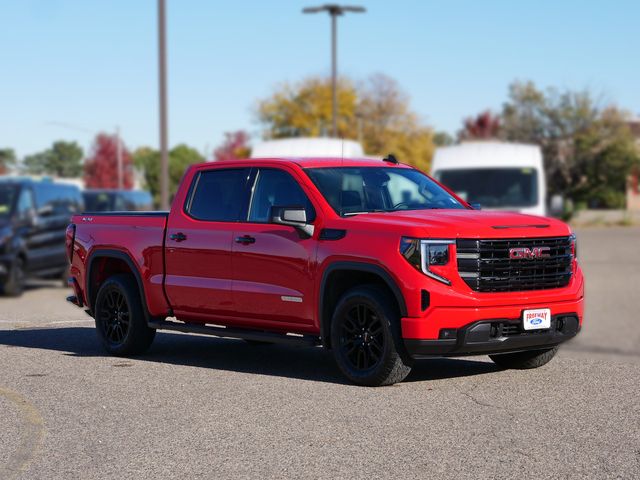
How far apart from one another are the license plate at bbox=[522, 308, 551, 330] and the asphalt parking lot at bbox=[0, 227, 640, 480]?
0.46 metres

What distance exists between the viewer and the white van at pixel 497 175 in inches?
1006

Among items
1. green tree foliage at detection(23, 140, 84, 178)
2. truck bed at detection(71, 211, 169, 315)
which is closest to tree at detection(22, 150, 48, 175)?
green tree foliage at detection(23, 140, 84, 178)

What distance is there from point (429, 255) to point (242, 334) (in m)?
2.09

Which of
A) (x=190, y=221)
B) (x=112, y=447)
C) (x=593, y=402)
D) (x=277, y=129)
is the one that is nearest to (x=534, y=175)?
(x=190, y=221)

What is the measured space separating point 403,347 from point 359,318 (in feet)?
1.51

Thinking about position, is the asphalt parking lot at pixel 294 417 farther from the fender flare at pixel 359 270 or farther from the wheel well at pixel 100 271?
the wheel well at pixel 100 271

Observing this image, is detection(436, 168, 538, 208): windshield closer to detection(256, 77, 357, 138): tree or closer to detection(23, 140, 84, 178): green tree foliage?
detection(256, 77, 357, 138): tree

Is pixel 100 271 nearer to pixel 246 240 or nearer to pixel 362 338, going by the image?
pixel 246 240

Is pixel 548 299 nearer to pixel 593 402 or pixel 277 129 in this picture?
pixel 593 402

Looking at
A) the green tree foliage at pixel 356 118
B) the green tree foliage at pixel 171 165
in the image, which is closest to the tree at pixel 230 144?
the green tree foliage at pixel 171 165

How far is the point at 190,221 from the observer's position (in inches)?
424

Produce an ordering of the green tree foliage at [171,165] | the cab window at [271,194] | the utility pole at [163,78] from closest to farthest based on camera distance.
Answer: the cab window at [271,194], the utility pole at [163,78], the green tree foliage at [171,165]

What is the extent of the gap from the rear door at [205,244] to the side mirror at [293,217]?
0.79 metres

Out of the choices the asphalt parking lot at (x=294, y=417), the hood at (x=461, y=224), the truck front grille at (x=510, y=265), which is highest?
the hood at (x=461, y=224)
